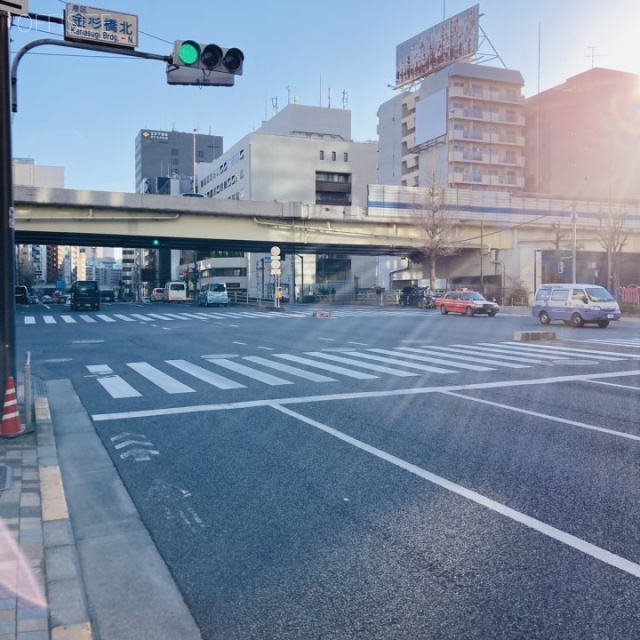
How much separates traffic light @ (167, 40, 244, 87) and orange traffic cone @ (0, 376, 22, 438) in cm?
482

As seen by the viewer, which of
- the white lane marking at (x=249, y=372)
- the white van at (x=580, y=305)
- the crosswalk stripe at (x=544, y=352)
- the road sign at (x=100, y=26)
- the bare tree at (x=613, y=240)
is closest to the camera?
the road sign at (x=100, y=26)

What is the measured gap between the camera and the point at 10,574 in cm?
Result: 376

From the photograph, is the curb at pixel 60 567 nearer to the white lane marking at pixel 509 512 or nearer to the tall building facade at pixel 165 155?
the white lane marking at pixel 509 512

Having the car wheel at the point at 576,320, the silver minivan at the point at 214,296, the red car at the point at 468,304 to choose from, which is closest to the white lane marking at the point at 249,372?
the car wheel at the point at 576,320

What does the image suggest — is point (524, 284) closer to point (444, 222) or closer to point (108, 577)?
point (444, 222)

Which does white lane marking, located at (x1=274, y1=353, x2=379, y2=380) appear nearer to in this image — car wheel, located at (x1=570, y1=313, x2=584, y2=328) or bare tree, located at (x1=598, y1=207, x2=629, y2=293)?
car wheel, located at (x1=570, y1=313, x2=584, y2=328)

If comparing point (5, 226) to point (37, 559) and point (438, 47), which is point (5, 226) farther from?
point (438, 47)

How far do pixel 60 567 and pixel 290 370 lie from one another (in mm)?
9619

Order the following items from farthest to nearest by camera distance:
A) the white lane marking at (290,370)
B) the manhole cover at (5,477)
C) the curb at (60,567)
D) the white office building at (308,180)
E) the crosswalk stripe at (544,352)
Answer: the white office building at (308,180), the crosswalk stripe at (544,352), the white lane marking at (290,370), the manhole cover at (5,477), the curb at (60,567)

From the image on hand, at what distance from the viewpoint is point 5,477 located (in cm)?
573

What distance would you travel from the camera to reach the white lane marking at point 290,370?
12.2 m

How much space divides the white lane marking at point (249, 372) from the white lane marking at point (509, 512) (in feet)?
14.0

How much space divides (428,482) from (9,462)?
4214 mm

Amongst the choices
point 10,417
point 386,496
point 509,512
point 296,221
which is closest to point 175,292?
point 296,221
